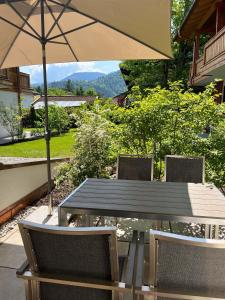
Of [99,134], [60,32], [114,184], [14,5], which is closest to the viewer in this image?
[114,184]

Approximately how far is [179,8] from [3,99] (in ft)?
45.1

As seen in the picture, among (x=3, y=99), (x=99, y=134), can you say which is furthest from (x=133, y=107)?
(x=3, y=99)

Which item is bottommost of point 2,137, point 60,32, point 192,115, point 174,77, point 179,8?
point 2,137

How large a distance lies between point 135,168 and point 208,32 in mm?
13030

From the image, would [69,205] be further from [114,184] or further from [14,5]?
[14,5]

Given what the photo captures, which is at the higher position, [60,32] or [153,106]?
[60,32]

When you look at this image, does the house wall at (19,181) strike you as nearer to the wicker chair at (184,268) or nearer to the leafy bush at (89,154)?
the leafy bush at (89,154)

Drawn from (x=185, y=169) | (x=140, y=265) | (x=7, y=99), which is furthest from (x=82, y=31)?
(x=7, y=99)

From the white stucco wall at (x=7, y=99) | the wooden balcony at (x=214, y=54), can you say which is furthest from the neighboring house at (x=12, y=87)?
the wooden balcony at (x=214, y=54)

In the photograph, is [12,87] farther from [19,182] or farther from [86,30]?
[86,30]

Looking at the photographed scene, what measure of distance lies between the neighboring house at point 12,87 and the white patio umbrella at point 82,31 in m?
13.1

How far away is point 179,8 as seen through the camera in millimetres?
20469

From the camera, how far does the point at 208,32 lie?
14.3 meters

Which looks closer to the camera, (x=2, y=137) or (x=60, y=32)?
(x=60, y=32)
